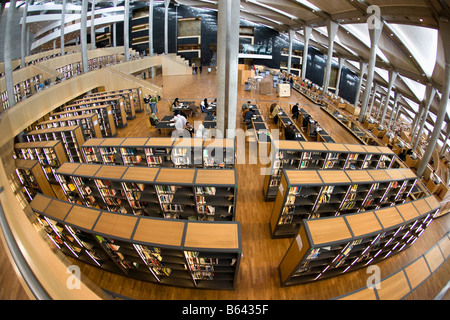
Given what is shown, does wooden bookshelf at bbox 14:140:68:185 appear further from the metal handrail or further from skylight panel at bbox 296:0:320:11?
skylight panel at bbox 296:0:320:11

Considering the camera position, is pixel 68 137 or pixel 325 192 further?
pixel 68 137

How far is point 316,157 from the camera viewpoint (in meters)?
5.76

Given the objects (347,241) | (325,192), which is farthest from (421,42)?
(347,241)

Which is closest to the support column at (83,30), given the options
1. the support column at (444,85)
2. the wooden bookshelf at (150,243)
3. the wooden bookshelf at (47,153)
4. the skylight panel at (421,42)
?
the wooden bookshelf at (47,153)

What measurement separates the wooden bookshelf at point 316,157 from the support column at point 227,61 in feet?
6.75

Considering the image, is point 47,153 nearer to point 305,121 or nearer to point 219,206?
point 219,206

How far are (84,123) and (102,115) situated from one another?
2.82 feet

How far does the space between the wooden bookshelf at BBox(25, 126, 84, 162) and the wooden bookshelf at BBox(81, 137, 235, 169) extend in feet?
4.12

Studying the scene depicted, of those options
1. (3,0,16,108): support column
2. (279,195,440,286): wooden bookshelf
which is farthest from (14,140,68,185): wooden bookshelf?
(279,195,440,286): wooden bookshelf

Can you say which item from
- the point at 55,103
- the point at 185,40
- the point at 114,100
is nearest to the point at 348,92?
the point at 185,40

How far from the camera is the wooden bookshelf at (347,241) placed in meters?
3.20

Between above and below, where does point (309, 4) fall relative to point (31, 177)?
above

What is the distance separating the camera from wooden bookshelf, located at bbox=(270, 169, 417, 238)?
4.22 metres
